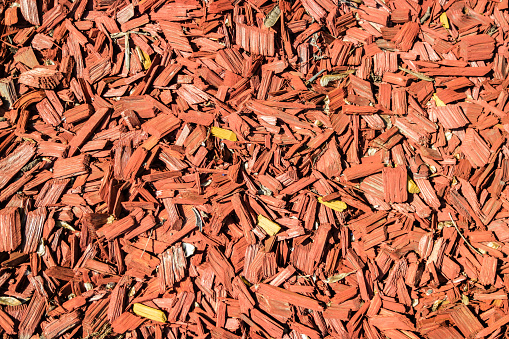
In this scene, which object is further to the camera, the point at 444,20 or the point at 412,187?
the point at 444,20

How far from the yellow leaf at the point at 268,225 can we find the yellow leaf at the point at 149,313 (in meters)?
0.68

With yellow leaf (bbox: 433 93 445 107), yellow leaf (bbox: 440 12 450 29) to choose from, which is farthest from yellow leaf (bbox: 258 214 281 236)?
yellow leaf (bbox: 440 12 450 29)

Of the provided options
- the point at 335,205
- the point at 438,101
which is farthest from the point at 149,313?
the point at 438,101

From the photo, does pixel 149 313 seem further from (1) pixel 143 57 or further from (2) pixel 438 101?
(2) pixel 438 101

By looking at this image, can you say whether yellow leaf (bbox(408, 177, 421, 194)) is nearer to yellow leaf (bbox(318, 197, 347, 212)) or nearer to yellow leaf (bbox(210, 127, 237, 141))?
yellow leaf (bbox(318, 197, 347, 212))

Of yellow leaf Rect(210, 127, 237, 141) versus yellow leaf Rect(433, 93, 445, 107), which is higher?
yellow leaf Rect(433, 93, 445, 107)

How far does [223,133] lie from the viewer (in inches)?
77.6

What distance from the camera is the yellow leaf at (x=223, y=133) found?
1.96m

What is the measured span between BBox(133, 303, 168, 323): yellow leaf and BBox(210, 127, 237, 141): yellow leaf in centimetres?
95

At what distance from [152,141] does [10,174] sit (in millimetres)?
757

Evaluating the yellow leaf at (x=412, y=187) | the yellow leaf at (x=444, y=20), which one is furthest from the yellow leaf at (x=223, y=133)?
the yellow leaf at (x=444, y=20)

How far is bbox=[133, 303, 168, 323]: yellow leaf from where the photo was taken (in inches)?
76.4

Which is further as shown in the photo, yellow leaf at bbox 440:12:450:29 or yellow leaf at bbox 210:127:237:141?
yellow leaf at bbox 440:12:450:29

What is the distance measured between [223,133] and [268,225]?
525mm
